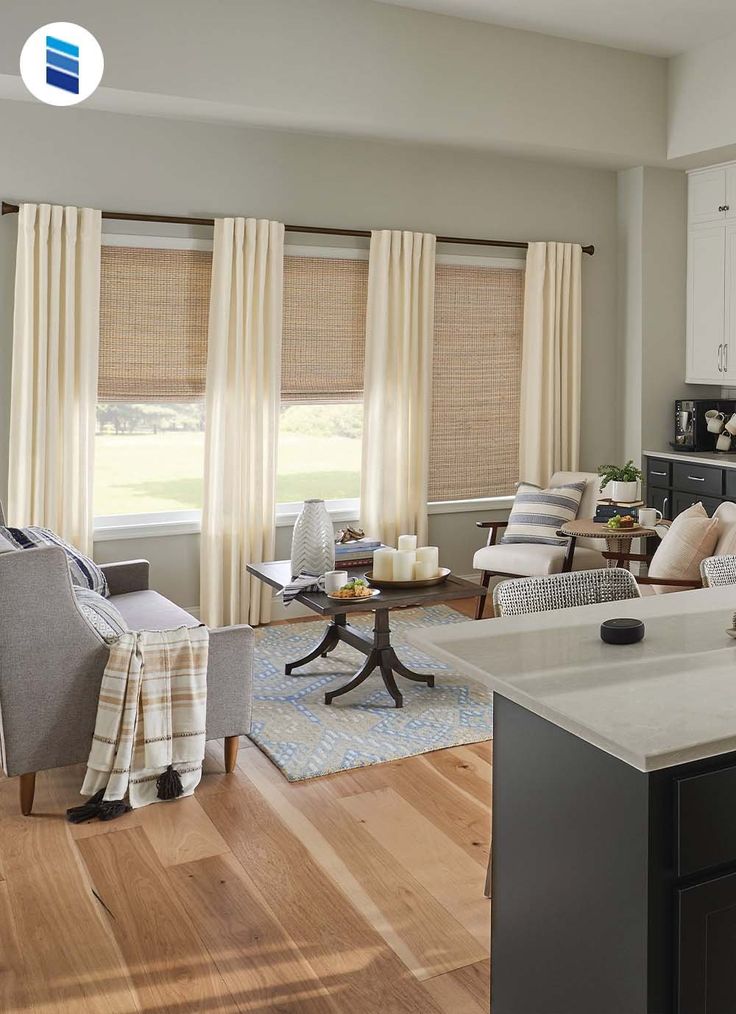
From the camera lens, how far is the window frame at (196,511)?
203 inches

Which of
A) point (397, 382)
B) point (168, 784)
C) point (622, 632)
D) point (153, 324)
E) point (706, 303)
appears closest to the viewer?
point (622, 632)

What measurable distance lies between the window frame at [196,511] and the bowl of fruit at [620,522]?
4.84 feet

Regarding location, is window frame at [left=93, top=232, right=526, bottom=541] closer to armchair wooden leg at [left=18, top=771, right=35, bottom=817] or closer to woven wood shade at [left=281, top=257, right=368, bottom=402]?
woven wood shade at [left=281, top=257, right=368, bottom=402]

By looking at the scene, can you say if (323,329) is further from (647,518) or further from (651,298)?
(651,298)

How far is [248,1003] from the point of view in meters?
2.17

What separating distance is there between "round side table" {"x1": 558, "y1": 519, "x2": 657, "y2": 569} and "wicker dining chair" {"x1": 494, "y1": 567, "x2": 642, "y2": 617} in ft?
7.44

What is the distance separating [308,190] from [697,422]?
2945 mm

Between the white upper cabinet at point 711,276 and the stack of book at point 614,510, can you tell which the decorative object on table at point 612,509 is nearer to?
the stack of book at point 614,510

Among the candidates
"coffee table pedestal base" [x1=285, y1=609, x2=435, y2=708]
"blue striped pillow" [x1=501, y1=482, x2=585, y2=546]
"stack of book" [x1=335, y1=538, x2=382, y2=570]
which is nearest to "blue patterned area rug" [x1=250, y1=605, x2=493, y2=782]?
"coffee table pedestal base" [x1=285, y1=609, x2=435, y2=708]

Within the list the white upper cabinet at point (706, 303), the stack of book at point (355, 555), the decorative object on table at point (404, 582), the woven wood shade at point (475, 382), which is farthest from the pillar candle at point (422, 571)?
the white upper cabinet at point (706, 303)

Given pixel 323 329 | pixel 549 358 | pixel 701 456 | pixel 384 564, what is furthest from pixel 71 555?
pixel 701 456

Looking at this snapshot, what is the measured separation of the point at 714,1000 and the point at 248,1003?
1092mm

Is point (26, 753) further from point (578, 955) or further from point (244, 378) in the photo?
point (244, 378)

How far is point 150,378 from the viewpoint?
5.19m
